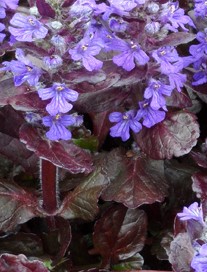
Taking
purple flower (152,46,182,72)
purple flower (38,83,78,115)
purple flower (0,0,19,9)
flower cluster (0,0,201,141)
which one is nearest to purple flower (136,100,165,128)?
flower cluster (0,0,201,141)

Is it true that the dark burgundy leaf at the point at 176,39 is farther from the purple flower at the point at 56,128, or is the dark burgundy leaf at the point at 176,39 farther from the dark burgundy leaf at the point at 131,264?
the dark burgundy leaf at the point at 131,264

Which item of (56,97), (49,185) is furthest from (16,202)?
(56,97)

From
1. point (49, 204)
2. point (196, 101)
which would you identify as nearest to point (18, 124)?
point (49, 204)

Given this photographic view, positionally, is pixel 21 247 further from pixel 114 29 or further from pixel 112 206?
pixel 114 29

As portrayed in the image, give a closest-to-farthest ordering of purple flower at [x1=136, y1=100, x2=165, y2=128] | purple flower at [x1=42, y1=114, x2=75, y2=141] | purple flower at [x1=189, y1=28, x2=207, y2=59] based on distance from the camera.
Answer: purple flower at [x1=42, y1=114, x2=75, y2=141] < purple flower at [x1=136, y1=100, x2=165, y2=128] < purple flower at [x1=189, y1=28, x2=207, y2=59]

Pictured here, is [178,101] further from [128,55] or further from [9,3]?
[9,3]

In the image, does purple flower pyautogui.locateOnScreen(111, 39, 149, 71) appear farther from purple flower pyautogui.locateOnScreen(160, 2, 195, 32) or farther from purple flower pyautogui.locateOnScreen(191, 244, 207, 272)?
purple flower pyautogui.locateOnScreen(191, 244, 207, 272)

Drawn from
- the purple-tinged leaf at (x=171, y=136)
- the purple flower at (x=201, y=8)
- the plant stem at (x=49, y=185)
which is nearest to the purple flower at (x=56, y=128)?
the plant stem at (x=49, y=185)

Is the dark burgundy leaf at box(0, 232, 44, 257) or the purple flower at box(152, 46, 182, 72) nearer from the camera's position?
the purple flower at box(152, 46, 182, 72)
